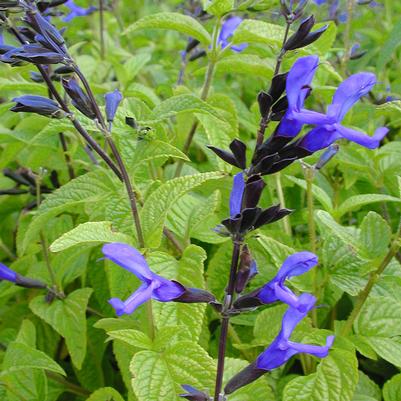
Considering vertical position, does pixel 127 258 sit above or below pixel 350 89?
below

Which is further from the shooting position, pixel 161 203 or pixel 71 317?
pixel 71 317

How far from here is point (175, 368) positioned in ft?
3.29

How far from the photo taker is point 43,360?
116 centimetres

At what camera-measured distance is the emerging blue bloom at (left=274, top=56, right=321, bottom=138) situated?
A: 833 millimetres

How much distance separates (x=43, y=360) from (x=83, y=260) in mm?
335

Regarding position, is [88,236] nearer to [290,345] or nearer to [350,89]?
[290,345]

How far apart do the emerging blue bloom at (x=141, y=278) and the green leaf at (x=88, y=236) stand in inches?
6.5

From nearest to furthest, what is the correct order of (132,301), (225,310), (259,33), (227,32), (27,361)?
(132,301)
(225,310)
(27,361)
(259,33)
(227,32)

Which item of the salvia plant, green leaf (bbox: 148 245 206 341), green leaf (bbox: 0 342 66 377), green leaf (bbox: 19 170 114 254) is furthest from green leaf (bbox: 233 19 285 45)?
green leaf (bbox: 0 342 66 377)

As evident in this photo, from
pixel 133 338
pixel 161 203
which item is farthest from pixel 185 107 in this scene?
pixel 133 338

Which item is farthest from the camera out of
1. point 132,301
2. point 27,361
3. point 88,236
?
point 27,361

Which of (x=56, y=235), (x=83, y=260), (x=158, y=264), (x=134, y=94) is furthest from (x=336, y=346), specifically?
(x=134, y=94)

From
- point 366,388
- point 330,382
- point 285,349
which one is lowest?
point 366,388

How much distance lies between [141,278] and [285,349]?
226 mm
